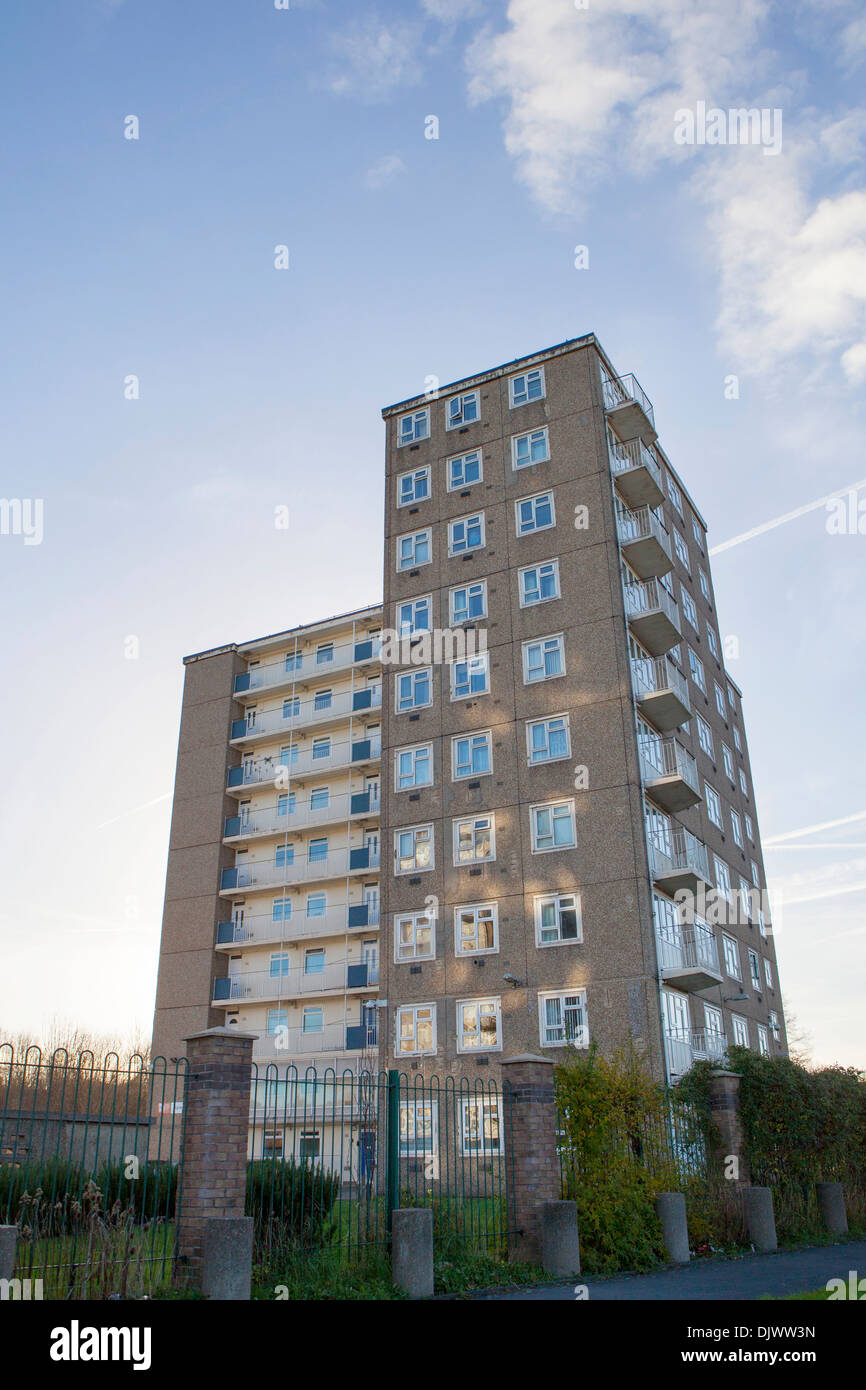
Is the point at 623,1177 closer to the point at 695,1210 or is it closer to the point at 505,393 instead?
the point at 695,1210

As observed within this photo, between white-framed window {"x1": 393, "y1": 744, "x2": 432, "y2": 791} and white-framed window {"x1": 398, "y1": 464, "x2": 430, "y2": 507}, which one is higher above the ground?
white-framed window {"x1": 398, "y1": 464, "x2": 430, "y2": 507}

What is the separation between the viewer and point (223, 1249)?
9.75m

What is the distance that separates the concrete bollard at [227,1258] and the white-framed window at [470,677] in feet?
76.5

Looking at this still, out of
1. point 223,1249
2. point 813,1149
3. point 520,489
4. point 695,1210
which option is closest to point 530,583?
point 520,489

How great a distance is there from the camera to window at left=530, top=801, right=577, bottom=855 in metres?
29.6

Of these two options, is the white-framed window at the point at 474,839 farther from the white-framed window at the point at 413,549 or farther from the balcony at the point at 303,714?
the balcony at the point at 303,714

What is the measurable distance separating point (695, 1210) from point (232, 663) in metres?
32.3

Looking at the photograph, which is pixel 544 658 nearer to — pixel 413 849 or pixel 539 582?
pixel 539 582

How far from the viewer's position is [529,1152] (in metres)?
13.9

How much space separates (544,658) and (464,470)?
8.08 m

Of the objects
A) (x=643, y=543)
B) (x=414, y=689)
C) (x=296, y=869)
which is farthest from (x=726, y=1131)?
(x=296, y=869)

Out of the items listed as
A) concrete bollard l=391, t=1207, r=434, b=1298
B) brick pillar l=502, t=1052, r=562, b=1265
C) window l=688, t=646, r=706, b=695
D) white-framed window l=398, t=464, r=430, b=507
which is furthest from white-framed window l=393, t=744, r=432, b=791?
concrete bollard l=391, t=1207, r=434, b=1298

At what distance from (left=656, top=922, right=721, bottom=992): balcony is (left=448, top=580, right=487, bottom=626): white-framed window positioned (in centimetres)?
1081

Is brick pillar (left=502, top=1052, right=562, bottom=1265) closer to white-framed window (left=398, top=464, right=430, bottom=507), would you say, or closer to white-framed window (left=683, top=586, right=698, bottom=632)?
white-framed window (left=398, top=464, right=430, bottom=507)
